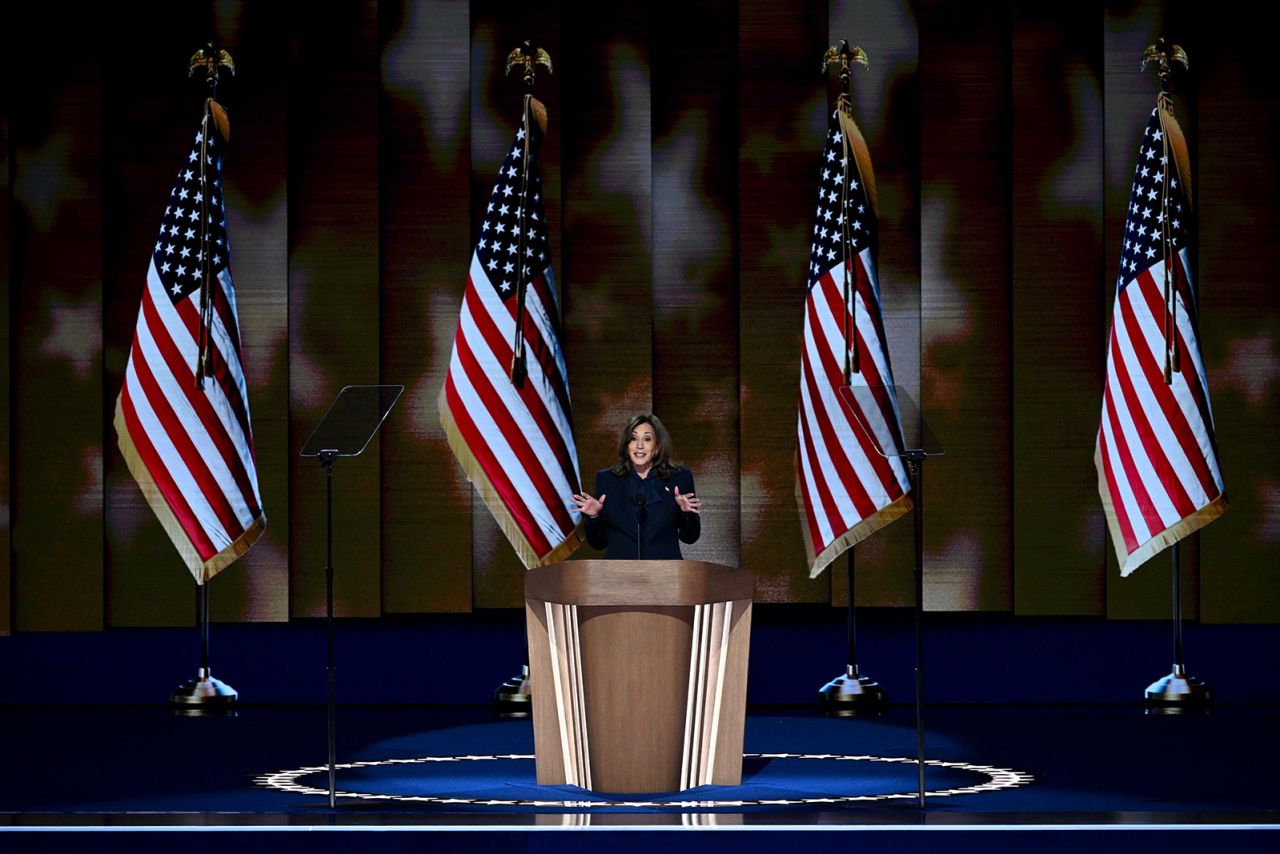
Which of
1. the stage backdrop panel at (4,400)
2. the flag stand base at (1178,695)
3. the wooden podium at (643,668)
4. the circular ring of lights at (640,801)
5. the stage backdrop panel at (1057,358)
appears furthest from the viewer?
the stage backdrop panel at (1057,358)

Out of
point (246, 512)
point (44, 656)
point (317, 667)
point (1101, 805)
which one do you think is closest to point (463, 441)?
point (246, 512)

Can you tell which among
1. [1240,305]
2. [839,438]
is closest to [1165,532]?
[839,438]

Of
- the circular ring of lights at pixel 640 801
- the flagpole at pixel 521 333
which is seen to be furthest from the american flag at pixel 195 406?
the circular ring of lights at pixel 640 801

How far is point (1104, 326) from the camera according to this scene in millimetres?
9883

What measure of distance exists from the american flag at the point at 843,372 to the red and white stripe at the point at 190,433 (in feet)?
8.92

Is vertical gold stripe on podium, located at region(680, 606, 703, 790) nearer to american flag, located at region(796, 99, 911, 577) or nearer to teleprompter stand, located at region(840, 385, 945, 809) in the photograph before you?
teleprompter stand, located at region(840, 385, 945, 809)

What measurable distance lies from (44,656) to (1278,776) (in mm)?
6198

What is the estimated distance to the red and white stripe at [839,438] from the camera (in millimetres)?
8125

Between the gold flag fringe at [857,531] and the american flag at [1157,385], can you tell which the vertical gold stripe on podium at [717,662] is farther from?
the american flag at [1157,385]

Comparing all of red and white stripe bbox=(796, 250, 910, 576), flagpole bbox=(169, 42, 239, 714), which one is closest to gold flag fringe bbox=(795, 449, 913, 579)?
red and white stripe bbox=(796, 250, 910, 576)

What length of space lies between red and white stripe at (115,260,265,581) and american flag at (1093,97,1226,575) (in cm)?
416

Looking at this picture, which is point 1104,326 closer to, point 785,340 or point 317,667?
point 785,340

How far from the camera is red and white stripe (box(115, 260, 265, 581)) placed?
7930 millimetres

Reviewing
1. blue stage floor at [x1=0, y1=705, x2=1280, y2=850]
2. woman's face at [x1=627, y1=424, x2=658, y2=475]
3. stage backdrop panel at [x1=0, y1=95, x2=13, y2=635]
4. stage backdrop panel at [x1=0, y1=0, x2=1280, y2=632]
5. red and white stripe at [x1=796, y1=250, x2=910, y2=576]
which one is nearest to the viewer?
blue stage floor at [x1=0, y1=705, x2=1280, y2=850]
